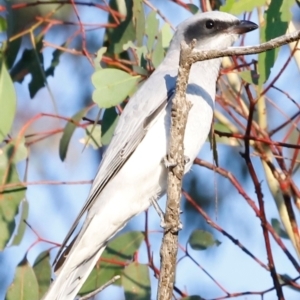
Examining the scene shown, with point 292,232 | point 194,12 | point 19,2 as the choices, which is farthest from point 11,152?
point 292,232

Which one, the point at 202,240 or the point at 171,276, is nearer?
the point at 171,276

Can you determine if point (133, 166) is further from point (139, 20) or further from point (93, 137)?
point (139, 20)

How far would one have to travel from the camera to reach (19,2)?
346 cm

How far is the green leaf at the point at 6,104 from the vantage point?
295 centimetres

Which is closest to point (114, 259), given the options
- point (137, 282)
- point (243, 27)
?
point (137, 282)

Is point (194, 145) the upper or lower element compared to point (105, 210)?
upper

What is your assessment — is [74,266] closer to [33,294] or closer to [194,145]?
[33,294]

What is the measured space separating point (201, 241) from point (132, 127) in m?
0.63

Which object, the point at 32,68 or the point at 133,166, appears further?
the point at 32,68

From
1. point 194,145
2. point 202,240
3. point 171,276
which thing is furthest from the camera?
point 202,240

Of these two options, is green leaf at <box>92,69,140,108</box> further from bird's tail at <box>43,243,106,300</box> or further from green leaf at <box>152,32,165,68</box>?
bird's tail at <box>43,243,106,300</box>

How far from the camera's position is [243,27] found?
10.3 feet

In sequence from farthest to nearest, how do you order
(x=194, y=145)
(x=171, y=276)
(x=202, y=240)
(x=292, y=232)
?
(x=202, y=240) < (x=292, y=232) < (x=194, y=145) < (x=171, y=276)

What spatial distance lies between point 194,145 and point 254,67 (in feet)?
1.30
